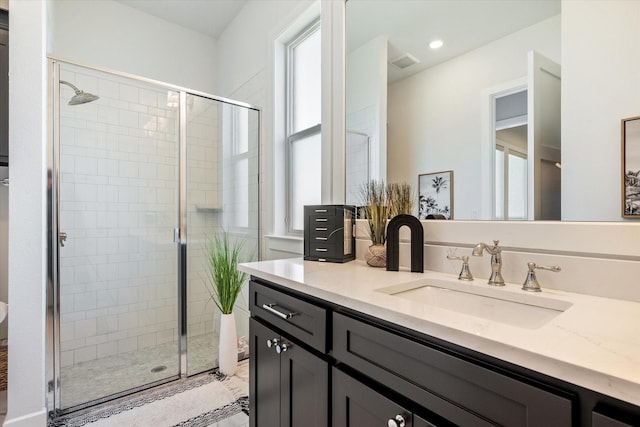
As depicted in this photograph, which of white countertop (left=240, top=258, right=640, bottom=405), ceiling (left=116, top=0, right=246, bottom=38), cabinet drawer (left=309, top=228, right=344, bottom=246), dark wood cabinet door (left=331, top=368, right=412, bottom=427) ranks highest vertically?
ceiling (left=116, top=0, right=246, bottom=38)

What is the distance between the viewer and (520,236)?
99cm

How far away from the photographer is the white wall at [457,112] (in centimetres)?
103

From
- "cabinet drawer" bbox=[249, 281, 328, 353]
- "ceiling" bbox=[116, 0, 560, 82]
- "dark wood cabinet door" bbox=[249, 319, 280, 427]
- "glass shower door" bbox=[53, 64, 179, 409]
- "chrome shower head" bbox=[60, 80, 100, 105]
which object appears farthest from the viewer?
"glass shower door" bbox=[53, 64, 179, 409]

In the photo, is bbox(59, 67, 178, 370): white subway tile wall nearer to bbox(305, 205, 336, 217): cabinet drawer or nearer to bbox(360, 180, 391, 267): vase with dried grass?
bbox(305, 205, 336, 217): cabinet drawer

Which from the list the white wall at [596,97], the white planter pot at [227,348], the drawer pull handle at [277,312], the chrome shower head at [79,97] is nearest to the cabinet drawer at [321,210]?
the drawer pull handle at [277,312]

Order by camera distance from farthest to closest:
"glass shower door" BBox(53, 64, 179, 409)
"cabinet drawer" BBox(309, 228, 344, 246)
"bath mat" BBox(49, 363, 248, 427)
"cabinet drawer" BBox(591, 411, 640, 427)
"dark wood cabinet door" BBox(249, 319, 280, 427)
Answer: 1. "glass shower door" BBox(53, 64, 179, 409)
2. "bath mat" BBox(49, 363, 248, 427)
3. "cabinet drawer" BBox(309, 228, 344, 246)
4. "dark wood cabinet door" BBox(249, 319, 280, 427)
5. "cabinet drawer" BBox(591, 411, 640, 427)

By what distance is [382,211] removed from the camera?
1359 mm

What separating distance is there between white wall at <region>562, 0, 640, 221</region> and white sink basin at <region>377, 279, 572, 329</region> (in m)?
0.28

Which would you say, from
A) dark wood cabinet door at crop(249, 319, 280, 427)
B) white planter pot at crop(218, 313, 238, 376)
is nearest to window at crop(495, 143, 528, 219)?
dark wood cabinet door at crop(249, 319, 280, 427)

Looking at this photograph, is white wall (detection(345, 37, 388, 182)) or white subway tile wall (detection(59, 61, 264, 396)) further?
white subway tile wall (detection(59, 61, 264, 396))

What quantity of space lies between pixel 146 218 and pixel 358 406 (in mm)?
2186

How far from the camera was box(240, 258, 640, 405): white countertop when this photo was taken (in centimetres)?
43

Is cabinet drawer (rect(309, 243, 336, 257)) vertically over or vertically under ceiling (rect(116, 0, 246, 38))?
under

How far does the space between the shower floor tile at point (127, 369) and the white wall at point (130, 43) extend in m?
2.19
